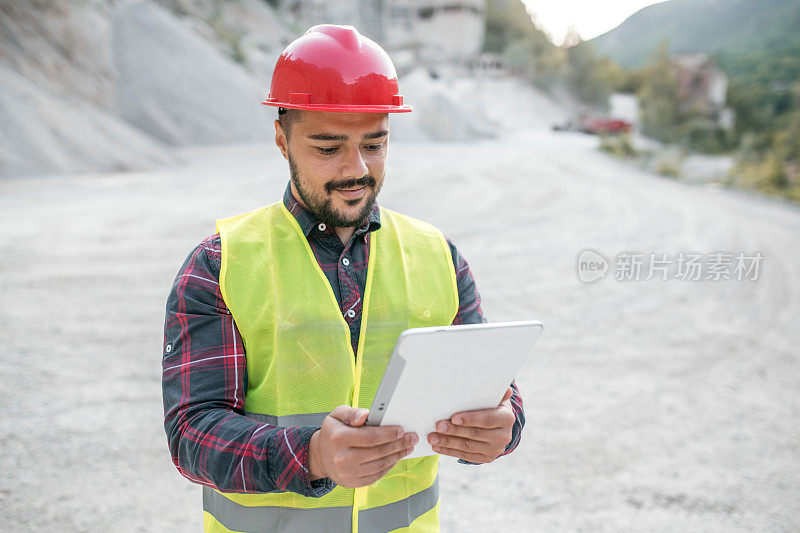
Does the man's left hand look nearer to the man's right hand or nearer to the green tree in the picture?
the man's right hand

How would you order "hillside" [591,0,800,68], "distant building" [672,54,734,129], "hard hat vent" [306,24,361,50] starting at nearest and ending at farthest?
"hard hat vent" [306,24,361,50] < "distant building" [672,54,734,129] < "hillside" [591,0,800,68]

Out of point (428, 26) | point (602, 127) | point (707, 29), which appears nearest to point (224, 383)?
point (602, 127)

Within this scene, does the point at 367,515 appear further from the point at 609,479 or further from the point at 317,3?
the point at 317,3

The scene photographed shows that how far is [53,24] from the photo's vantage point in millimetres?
15336

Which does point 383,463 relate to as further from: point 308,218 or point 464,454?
point 308,218

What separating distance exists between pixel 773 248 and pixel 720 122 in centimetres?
3904

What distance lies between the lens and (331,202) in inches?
55.7

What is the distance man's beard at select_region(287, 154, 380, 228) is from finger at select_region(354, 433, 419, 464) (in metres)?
0.55

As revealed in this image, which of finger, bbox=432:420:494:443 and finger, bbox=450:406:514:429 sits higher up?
finger, bbox=450:406:514:429

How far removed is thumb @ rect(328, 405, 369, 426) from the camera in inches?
41.8

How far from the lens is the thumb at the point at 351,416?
106 centimetres

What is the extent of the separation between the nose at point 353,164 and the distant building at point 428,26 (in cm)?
4347
